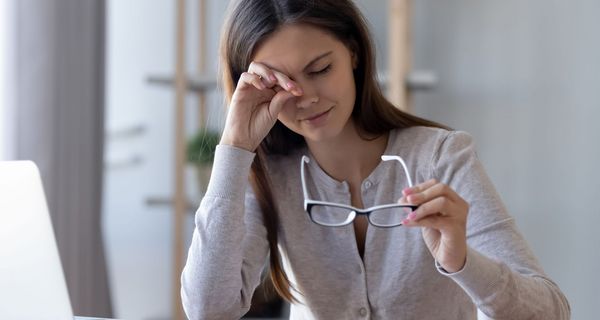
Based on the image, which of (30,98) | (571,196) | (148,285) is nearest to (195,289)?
(30,98)

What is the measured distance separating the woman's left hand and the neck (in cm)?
Answer: 36

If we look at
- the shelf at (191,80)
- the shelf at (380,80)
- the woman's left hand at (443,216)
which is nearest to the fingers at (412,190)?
the woman's left hand at (443,216)

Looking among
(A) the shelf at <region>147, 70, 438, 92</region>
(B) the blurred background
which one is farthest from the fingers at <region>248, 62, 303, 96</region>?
(A) the shelf at <region>147, 70, 438, 92</region>

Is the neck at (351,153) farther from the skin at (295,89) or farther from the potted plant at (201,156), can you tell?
the potted plant at (201,156)

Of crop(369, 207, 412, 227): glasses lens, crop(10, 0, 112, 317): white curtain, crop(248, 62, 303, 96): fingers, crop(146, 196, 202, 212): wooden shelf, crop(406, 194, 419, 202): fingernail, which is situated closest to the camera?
crop(406, 194, 419, 202): fingernail

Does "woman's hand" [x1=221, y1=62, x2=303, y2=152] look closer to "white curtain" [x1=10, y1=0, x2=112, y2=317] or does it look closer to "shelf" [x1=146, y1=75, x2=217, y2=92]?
"white curtain" [x1=10, y1=0, x2=112, y2=317]

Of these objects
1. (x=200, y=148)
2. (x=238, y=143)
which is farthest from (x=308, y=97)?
(x=200, y=148)

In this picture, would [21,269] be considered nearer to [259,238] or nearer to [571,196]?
[259,238]

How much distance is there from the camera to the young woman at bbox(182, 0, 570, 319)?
1289 mm

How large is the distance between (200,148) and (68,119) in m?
0.92

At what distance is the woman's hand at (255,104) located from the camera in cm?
131

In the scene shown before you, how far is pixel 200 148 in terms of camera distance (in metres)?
3.02

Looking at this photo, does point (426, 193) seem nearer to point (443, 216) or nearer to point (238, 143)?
point (443, 216)

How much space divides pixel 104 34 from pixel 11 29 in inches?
17.0
